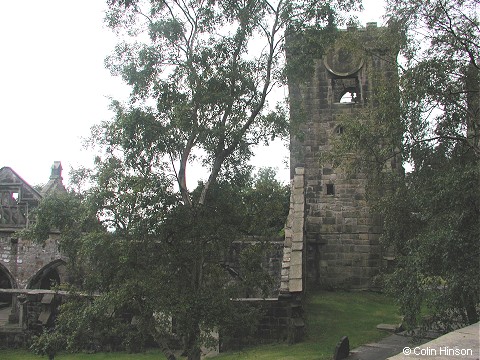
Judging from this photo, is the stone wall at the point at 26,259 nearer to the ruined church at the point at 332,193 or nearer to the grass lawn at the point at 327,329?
the ruined church at the point at 332,193

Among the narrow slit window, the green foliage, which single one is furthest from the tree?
the narrow slit window

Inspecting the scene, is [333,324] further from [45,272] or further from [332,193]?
[45,272]

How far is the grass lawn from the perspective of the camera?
10.4 metres

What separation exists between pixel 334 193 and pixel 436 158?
879 centimetres

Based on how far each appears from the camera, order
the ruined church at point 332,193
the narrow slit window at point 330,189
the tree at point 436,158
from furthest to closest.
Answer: the narrow slit window at point 330,189 → the ruined church at point 332,193 → the tree at point 436,158

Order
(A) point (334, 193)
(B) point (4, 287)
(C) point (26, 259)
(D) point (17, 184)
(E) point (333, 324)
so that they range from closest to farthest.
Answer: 1. (E) point (333, 324)
2. (A) point (334, 193)
3. (C) point (26, 259)
4. (D) point (17, 184)
5. (B) point (4, 287)

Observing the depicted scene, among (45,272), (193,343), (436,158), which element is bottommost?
(193,343)

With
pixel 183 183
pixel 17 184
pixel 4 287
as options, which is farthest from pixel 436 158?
pixel 4 287

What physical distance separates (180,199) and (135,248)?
1.22 m

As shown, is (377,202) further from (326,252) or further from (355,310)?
(326,252)

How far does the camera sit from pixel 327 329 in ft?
39.8

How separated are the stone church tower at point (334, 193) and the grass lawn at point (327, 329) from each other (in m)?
1.09

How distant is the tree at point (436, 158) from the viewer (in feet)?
26.3

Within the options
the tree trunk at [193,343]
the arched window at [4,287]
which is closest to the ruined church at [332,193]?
the arched window at [4,287]
